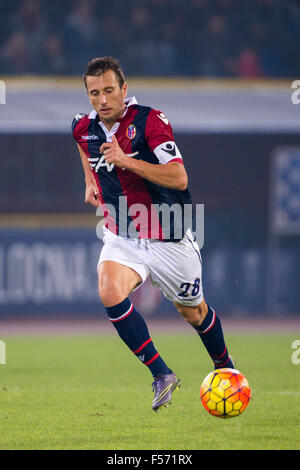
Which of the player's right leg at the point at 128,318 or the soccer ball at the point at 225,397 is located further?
the player's right leg at the point at 128,318

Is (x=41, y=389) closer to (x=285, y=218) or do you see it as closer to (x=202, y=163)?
(x=285, y=218)

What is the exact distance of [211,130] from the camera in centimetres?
1484

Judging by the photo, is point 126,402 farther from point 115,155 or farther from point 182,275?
point 115,155

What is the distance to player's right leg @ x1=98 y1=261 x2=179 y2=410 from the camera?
17.4 feet

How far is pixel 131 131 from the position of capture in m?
5.50

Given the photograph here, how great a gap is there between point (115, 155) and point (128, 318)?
1.03 m

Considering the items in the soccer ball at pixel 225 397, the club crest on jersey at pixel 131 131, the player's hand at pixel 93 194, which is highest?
the club crest on jersey at pixel 131 131

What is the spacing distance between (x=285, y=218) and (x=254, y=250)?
82 centimetres

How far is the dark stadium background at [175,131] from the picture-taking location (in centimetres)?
1389

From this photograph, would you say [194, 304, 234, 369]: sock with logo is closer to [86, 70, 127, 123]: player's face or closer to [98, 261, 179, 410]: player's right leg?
[98, 261, 179, 410]: player's right leg

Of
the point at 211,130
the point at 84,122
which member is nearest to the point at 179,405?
the point at 84,122

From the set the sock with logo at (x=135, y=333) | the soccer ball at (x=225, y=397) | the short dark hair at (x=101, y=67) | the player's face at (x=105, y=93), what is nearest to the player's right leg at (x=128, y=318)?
the sock with logo at (x=135, y=333)

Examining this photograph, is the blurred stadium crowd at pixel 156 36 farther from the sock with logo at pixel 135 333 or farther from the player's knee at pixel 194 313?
the sock with logo at pixel 135 333

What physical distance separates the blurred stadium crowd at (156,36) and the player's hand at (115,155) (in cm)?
1091
